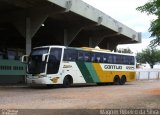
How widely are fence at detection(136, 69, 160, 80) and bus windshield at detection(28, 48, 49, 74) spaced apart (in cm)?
3219

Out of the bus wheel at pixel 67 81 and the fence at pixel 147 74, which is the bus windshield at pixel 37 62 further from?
the fence at pixel 147 74

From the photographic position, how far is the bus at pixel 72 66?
28.9 metres

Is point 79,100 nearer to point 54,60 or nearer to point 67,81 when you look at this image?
point 54,60

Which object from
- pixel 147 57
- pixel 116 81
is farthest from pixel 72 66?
pixel 147 57

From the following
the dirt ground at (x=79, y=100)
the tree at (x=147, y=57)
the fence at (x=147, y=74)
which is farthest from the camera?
the tree at (x=147, y=57)

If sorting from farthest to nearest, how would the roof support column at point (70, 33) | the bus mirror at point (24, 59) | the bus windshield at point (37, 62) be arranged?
the roof support column at point (70, 33)
the bus mirror at point (24, 59)
the bus windshield at point (37, 62)

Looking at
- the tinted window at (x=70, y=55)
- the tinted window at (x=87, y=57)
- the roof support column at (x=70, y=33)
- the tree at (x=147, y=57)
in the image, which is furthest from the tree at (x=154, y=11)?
the tree at (x=147, y=57)

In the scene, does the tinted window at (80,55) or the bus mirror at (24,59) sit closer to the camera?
the bus mirror at (24,59)

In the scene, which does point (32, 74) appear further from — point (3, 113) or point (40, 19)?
point (3, 113)

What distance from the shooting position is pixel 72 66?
31000mm

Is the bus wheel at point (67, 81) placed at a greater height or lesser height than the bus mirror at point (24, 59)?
lesser

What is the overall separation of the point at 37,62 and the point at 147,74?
35944 mm

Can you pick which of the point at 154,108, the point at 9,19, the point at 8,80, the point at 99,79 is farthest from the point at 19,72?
the point at 154,108

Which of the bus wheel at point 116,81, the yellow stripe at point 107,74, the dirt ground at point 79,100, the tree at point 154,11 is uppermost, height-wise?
the tree at point 154,11
